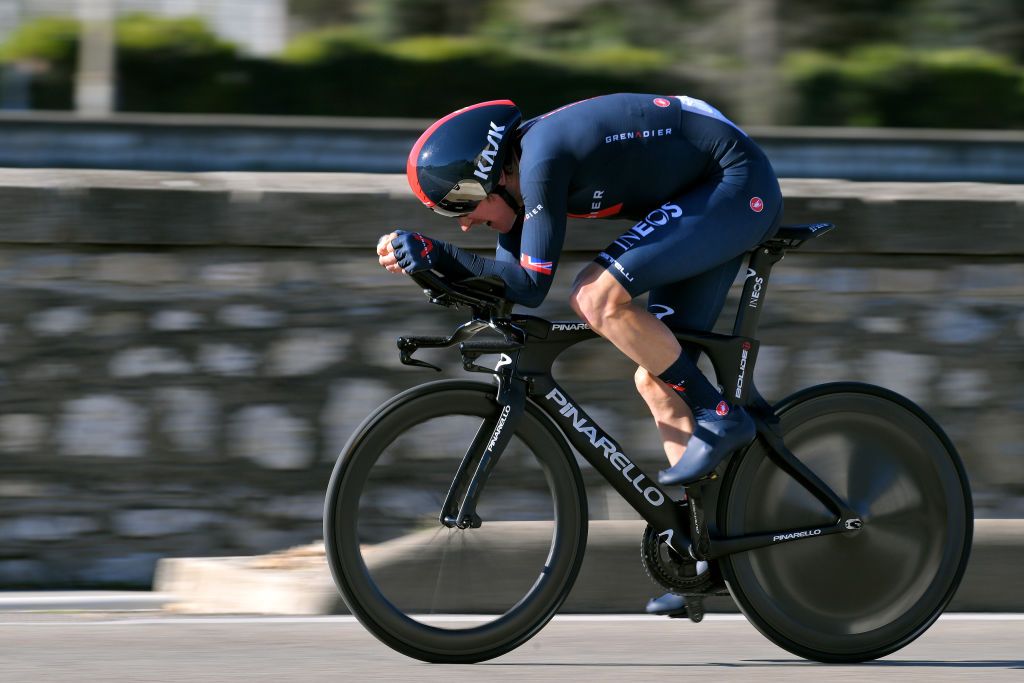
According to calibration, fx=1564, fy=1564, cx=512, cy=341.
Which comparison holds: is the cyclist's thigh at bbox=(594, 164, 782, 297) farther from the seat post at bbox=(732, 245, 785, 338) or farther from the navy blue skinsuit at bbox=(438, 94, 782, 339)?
the seat post at bbox=(732, 245, 785, 338)

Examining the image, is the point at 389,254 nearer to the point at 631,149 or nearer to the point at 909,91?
the point at 631,149

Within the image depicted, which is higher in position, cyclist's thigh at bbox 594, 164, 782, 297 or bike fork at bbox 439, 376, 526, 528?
cyclist's thigh at bbox 594, 164, 782, 297

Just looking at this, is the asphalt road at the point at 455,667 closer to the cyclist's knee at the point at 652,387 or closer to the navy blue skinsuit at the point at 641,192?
the cyclist's knee at the point at 652,387

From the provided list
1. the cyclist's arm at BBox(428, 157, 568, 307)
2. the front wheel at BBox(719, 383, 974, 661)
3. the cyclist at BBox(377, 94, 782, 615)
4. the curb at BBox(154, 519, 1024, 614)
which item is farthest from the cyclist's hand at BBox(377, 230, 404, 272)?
the curb at BBox(154, 519, 1024, 614)

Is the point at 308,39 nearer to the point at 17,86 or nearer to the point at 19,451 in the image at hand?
the point at 17,86

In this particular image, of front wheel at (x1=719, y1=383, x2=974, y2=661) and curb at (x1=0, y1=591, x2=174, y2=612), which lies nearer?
front wheel at (x1=719, y1=383, x2=974, y2=661)

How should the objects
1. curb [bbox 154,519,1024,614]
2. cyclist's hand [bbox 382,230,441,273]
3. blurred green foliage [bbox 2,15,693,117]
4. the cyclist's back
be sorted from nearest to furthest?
cyclist's hand [bbox 382,230,441,273] → the cyclist's back → curb [bbox 154,519,1024,614] → blurred green foliage [bbox 2,15,693,117]

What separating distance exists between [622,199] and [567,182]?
28 cm

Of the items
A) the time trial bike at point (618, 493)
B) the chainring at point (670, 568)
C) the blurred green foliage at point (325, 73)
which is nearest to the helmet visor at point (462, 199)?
the time trial bike at point (618, 493)

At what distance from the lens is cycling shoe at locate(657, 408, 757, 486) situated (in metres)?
4.42

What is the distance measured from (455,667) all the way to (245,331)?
2866 millimetres

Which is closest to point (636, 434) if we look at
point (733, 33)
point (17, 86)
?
point (17, 86)

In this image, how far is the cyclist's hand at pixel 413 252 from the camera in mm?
4145

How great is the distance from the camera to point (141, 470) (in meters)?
6.89
